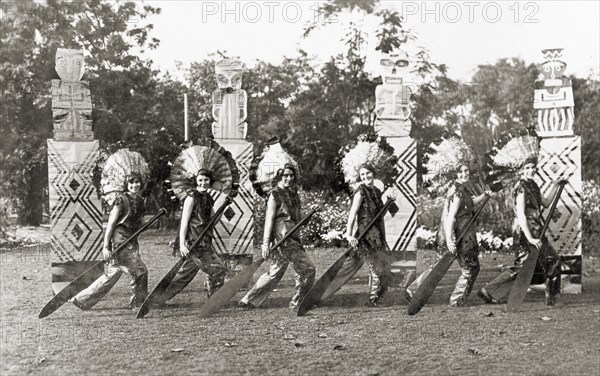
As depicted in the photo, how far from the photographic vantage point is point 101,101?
10.1 metres

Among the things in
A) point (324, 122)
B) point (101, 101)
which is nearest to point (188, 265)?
point (101, 101)

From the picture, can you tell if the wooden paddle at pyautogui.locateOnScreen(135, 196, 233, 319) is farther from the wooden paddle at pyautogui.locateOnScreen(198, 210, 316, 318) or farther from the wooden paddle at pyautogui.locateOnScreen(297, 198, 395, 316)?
the wooden paddle at pyautogui.locateOnScreen(297, 198, 395, 316)

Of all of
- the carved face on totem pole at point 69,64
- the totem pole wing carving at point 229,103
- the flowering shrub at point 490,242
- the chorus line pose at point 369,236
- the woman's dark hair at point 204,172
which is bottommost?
the flowering shrub at point 490,242

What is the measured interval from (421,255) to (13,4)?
7.92 meters

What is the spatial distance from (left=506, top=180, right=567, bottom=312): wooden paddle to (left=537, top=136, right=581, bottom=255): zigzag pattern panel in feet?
2.30

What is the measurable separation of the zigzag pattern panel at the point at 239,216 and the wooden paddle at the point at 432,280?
6.83 ft

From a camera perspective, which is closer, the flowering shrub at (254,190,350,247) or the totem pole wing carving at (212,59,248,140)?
the totem pole wing carving at (212,59,248,140)

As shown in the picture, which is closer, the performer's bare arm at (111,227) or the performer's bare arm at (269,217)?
the performer's bare arm at (111,227)

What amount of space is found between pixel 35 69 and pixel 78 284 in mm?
3811

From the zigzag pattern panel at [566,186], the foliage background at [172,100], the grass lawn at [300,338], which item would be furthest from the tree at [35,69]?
the zigzag pattern panel at [566,186]

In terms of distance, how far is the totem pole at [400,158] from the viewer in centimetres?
802

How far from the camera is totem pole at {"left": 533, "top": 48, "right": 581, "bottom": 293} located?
8.43 m

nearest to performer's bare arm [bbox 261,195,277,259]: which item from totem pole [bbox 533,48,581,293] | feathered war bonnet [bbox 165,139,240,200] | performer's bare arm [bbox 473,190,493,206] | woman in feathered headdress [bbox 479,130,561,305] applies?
feathered war bonnet [bbox 165,139,240,200]

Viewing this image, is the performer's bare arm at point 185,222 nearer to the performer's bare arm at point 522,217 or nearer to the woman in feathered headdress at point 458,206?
the woman in feathered headdress at point 458,206
